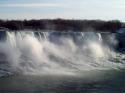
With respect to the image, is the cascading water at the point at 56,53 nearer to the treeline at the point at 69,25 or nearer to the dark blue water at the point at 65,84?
the dark blue water at the point at 65,84

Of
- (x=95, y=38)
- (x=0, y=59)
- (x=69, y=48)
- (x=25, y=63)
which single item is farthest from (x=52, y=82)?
(x=95, y=38)

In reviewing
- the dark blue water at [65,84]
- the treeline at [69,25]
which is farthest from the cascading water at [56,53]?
the treeline at [69,25]

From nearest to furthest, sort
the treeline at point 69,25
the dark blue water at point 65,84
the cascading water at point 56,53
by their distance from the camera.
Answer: the dark blue water at point 65,84, the cascading water at point 56,53, the treeline at point 69,25

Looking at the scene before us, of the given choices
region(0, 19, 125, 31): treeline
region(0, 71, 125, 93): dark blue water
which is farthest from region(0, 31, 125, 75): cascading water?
region(0, 19, 125, 31): treeline

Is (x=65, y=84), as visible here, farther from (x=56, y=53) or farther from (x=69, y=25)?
(x=69, y=25)

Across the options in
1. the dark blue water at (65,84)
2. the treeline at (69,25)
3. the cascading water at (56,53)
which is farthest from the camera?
the treeline at (69,25)

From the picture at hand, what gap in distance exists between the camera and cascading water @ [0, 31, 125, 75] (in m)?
19.2

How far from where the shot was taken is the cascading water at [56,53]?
1924 centimetres

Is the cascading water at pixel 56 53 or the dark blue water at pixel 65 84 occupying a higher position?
the cascading water at pixel 56 53

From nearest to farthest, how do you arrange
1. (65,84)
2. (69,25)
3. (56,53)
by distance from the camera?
(65,84) < (56,53) < (69,25)

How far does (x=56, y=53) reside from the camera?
85.4 feet

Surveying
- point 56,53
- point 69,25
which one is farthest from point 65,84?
point 69,25

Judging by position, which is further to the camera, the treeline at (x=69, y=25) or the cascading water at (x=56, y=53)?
the treeline at (x=69, y=25)

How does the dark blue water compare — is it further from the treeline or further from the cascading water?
the treeline
